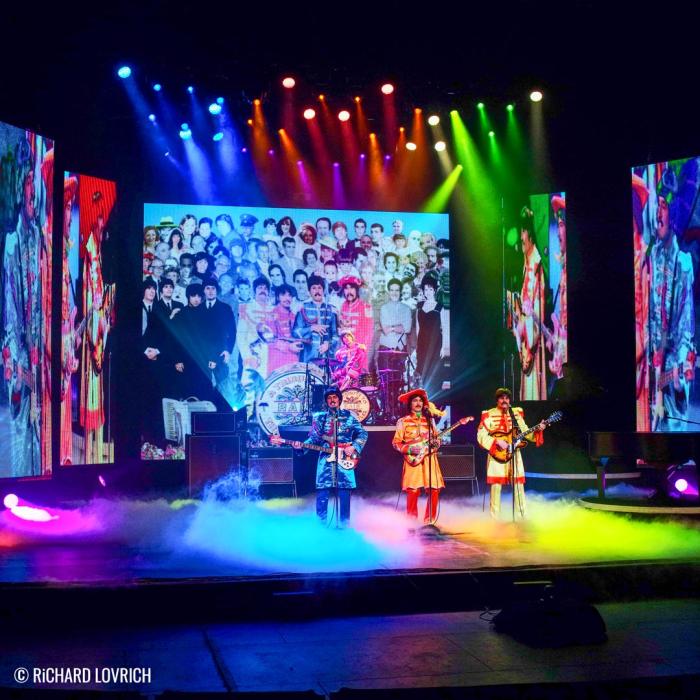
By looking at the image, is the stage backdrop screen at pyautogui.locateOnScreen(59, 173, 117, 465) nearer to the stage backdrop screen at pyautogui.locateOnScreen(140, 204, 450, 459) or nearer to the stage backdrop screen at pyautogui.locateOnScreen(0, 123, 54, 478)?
the stage backdrop screen at pyautogui.locateOnScreen(140, 204, 450, 459)

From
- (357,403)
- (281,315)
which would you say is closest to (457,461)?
(357,403)

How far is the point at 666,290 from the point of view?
11047 mm

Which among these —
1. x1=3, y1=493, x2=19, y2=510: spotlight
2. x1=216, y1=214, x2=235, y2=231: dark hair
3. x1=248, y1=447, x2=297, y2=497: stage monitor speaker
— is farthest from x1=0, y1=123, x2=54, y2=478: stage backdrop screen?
x1=248, y1=447, x2=297, y2=497: stage monitor speaker

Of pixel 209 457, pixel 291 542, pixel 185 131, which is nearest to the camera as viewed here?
pixel 291 542

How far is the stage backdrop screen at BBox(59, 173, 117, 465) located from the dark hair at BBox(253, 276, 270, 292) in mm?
2102

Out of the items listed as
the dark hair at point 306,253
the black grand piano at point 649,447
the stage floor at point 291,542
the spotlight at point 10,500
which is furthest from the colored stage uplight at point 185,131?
the black grand piano at point 649,447

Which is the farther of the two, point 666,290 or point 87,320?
point 87,320

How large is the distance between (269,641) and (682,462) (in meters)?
5.16

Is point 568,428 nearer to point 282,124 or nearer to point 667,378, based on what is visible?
point 667,378

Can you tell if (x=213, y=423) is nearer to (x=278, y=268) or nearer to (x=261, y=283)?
(x=261, y=283)

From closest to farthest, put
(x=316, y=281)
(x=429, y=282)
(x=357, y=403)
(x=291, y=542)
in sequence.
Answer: (x=291, y=542) → (x=357, y=403) → (x=316, y=281) → (x=429, y=282)

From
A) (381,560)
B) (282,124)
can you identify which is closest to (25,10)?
(282,124)

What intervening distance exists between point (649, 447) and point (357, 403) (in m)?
4.58

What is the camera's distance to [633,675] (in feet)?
15.1
